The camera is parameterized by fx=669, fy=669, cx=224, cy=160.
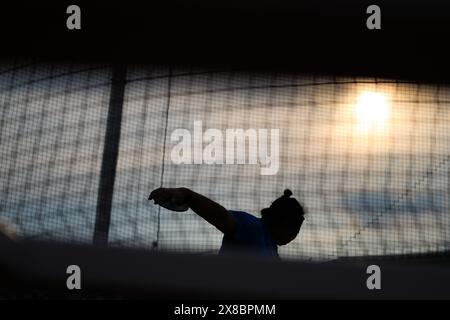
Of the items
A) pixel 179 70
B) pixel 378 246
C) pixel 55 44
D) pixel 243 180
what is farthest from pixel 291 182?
pixel 55 44

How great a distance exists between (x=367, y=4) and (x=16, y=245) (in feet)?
3.38

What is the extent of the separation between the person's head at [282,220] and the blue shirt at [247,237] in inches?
2.5

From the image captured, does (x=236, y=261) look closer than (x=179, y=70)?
Yes

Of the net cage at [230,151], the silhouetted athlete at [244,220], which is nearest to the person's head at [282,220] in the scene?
the silhouetted athlete at [244,220]

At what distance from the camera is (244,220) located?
122 cm

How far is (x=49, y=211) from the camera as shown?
1.86 metres

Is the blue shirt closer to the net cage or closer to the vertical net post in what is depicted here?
the net cage

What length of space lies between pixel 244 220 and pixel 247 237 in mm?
34

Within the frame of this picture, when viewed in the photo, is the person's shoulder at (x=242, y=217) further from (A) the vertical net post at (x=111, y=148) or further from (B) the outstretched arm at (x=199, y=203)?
(A) the vertical net post at (x=111, y=148)

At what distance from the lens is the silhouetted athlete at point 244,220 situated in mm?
1112

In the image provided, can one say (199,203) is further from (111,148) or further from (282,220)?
(111,148)

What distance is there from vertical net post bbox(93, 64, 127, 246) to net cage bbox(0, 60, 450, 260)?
0.6 inches
